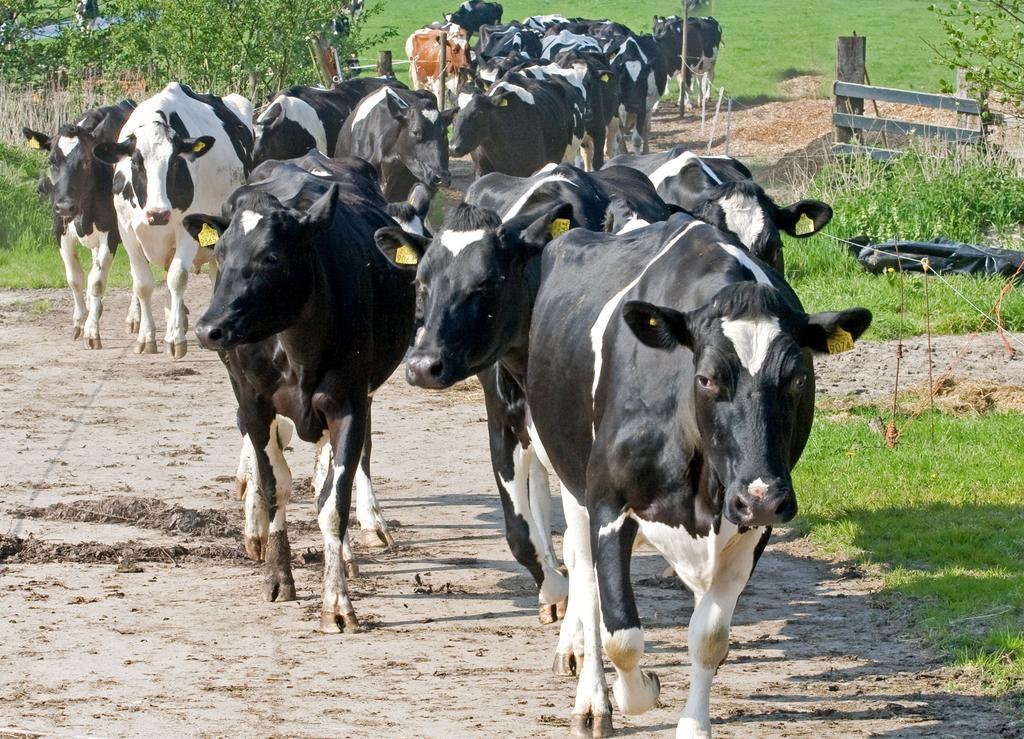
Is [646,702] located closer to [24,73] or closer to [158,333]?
[158,333]

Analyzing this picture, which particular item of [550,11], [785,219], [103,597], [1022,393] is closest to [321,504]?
[103,597]

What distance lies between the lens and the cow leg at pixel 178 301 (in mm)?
14391

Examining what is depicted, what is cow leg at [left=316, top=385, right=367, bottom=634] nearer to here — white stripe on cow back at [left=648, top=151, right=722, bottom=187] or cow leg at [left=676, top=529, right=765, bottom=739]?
cow leg at [left=676, top=529, right=765, bottom=739]

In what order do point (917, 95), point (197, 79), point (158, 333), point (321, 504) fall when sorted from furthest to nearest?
point (197, 79), point (917, 95), point (158, 333), point (321, 504)

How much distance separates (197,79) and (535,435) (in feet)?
62.4

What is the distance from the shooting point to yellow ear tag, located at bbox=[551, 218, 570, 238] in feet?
24.3

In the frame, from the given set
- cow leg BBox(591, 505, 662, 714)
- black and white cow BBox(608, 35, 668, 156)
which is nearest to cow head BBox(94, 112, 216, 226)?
cow leg BBox(591, 505, 662, 714)

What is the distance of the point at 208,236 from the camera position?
7.93m

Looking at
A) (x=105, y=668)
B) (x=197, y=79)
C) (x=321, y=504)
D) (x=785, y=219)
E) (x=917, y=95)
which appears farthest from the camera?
(x=197, y=79)

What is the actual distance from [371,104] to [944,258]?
25.0ft

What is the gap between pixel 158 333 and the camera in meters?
16.0

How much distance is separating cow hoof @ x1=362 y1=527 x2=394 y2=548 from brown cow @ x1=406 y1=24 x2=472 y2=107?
2617 cm

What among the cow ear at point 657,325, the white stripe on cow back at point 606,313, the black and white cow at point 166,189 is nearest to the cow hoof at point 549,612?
the white stripe on cow back at point 606,313

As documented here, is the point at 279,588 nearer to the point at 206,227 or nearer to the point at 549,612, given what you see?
the point at 549,612
